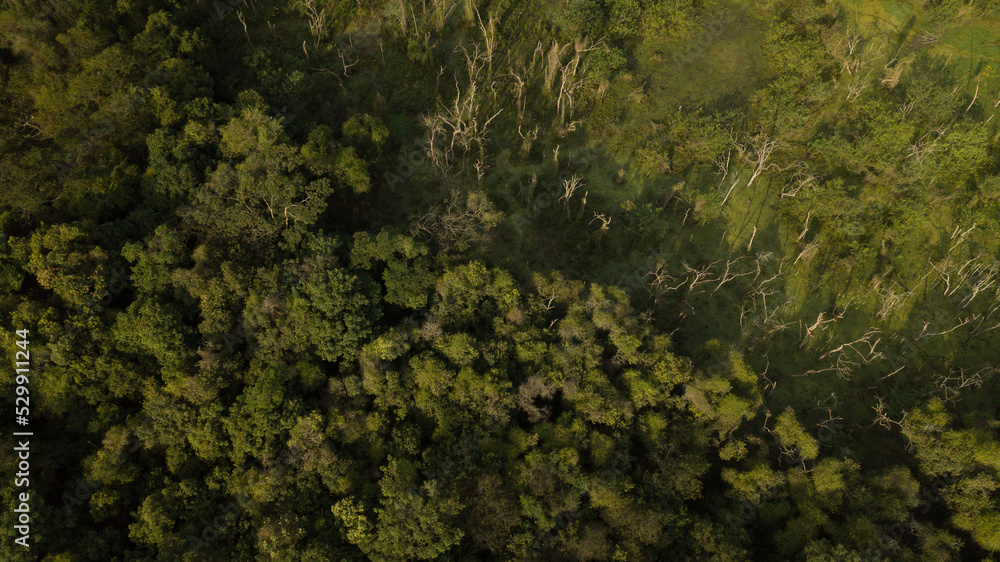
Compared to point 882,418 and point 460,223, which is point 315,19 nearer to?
point 460,223

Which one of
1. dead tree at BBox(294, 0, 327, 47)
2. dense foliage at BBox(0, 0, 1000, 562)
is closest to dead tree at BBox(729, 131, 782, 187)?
dense foliage at BBox(0, 0, 1000, 562)

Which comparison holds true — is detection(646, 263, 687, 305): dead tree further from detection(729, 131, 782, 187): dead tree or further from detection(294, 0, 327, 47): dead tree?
detection(294, 0, 327, 47): dead tree

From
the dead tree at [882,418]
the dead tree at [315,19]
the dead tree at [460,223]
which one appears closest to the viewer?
the dead tree at [882,418]

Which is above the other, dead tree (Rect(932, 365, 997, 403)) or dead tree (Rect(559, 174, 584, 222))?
dead tree (Rect(559, 174, 584, 222))

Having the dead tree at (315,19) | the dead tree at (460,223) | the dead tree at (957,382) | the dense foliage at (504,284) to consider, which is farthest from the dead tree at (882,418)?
the dead tree at (315,19)

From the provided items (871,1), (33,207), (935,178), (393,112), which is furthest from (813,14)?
(33,207)

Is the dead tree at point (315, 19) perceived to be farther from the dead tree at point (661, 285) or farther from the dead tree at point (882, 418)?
the dead tree at point (882, 418)

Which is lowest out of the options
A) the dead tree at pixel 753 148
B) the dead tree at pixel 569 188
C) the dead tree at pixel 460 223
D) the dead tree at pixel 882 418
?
the dead tree at pixel 882 418

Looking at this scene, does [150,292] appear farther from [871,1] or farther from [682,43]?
[871,1]

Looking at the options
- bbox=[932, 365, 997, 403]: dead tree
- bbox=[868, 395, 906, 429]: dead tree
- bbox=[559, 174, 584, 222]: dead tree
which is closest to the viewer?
bbox=[868, 395, 906, 429]: dead tree
